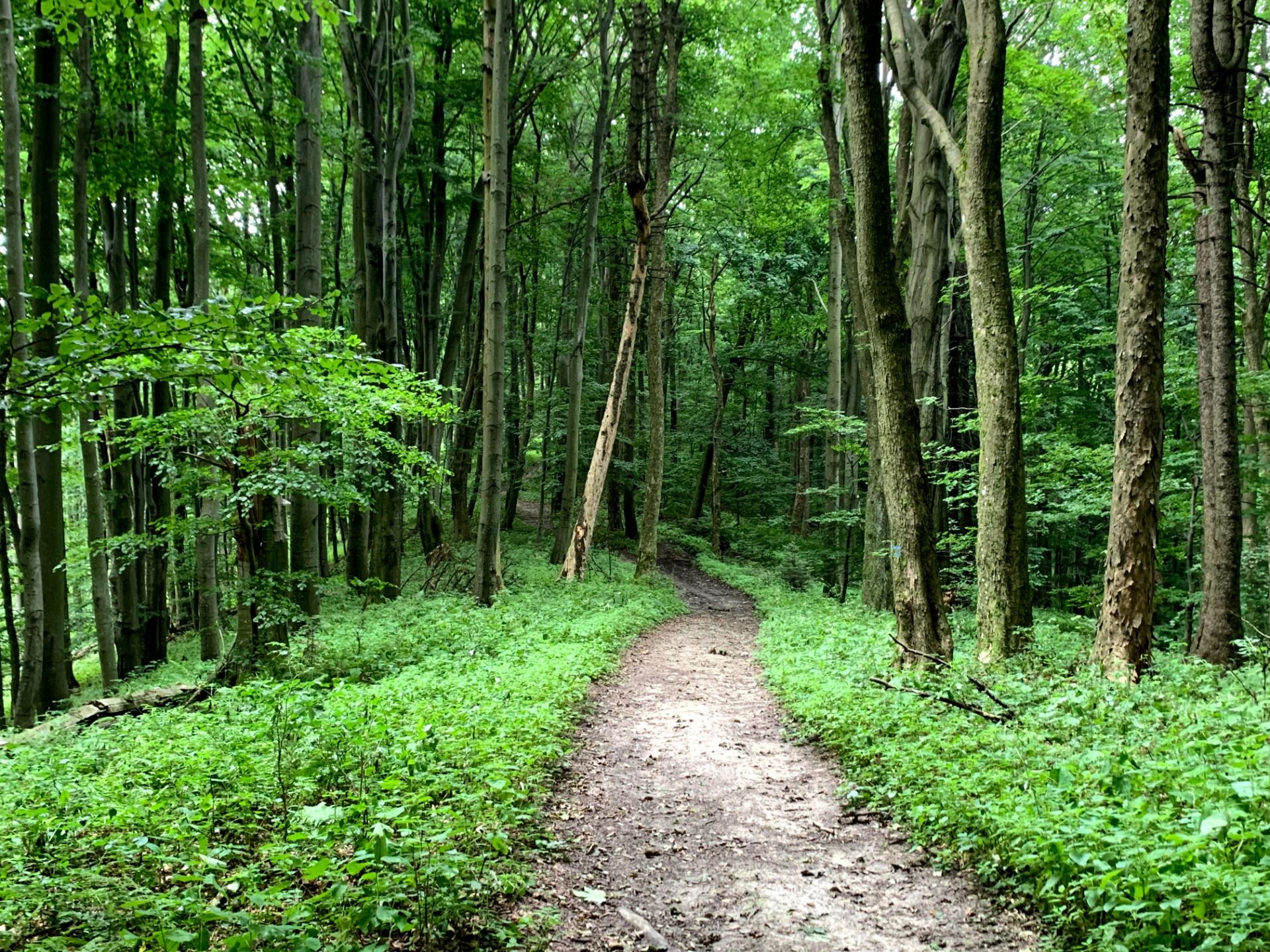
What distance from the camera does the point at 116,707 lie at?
787cm

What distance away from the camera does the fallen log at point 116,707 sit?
24.0 ft

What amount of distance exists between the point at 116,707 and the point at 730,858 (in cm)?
722

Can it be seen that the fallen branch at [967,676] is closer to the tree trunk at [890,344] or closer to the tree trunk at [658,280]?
the tree trunk at [890,344]

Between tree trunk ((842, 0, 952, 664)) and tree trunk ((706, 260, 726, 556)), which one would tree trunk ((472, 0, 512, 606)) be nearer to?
tree trunk ((842, 0, 952, 664))

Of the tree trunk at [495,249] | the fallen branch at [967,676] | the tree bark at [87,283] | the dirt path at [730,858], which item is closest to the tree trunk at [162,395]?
the tree bark at [87,283]

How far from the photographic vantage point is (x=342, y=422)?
7383 millimetres

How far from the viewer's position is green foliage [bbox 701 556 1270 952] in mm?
2676

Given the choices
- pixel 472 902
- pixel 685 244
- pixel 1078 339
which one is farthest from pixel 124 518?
pixel 1078 339

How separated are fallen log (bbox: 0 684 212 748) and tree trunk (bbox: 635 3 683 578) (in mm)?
→ 9712

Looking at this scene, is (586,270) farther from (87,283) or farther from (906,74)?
(906,74)

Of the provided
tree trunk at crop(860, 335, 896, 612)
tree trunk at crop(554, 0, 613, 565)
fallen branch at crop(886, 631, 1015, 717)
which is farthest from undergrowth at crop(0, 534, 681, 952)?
tree trunk at crop(554, 0, 613, 565)

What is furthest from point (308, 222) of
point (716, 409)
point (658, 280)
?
point (716, 409)

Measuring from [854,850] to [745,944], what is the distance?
122 centimetres

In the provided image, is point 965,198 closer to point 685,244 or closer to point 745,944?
point 745,944
